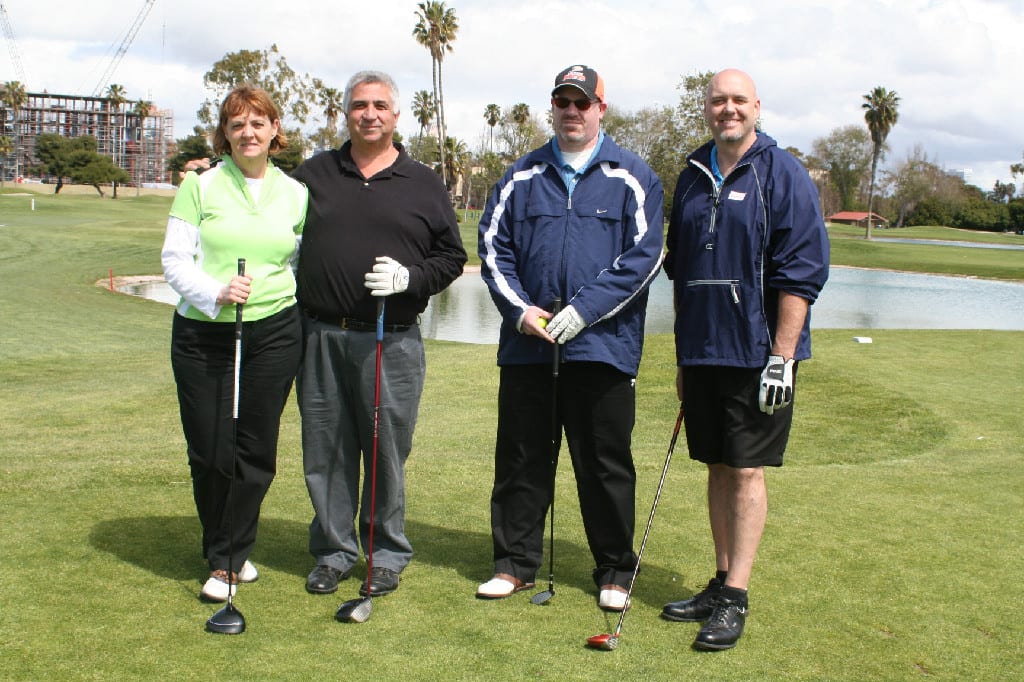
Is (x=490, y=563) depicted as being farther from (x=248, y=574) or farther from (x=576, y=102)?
(x=576, y=102)

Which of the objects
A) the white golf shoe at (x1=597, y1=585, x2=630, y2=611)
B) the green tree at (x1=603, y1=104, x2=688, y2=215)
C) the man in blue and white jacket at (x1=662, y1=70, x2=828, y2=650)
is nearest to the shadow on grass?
the white golf shoe at (x1=597, y1=585, x2=630, y2=611)

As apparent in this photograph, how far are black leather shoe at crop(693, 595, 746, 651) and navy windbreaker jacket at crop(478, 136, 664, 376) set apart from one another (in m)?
1.05

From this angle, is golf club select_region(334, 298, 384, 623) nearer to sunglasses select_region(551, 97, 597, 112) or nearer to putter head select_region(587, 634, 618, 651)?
putter head select_region(587, 634, 618, 651)

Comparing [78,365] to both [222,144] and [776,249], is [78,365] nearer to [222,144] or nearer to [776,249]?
[222,144]

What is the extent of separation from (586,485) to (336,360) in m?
1.25

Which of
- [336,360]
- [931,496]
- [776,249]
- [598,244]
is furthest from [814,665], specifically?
[931,496]

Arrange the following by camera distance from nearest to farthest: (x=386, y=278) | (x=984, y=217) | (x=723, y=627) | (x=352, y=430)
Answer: (x=723, y=627)
(x=386, y=278)
(x=352, y=430)
(x=984, y=217)

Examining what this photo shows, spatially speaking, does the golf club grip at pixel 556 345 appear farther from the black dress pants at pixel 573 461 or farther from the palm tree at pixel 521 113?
the palm tree at pixel 521 113

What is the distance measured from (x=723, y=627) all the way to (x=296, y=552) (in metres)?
2.15

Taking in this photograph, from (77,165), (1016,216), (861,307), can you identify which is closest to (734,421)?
(861,307)

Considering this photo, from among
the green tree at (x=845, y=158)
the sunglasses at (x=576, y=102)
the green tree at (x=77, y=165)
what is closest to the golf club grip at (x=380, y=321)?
the sunglasses at (x=576, y=102)

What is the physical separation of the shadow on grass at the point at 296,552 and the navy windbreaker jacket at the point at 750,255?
1.16m

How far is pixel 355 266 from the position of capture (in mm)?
4352

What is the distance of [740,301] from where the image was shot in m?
4.07
